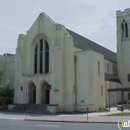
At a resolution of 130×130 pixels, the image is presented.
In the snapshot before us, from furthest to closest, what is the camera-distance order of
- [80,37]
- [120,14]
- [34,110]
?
[120,14]
[80,37]
[34,110]

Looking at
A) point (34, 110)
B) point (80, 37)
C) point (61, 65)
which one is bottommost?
point (34, 110)

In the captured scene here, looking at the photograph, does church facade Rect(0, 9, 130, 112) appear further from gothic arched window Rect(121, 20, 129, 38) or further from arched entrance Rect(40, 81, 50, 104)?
gothic arched window Rect(121, 20, 129, 38)

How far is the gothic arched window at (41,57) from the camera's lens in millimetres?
40875

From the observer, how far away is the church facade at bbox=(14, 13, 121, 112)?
37.2 meters

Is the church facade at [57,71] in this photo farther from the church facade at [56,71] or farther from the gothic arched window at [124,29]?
the gothic arched window at [124,29]

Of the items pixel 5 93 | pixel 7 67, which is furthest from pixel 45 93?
pixel 7 67

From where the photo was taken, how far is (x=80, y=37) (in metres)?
48.8

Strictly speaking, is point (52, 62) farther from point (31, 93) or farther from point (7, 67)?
point (7, 67)

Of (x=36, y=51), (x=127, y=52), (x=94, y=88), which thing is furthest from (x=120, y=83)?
(x=36, y=51)

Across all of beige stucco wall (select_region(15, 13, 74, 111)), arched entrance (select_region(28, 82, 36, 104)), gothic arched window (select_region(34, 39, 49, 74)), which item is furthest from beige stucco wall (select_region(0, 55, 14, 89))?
gothic arched window (select_region(34, 39, 49, 74))

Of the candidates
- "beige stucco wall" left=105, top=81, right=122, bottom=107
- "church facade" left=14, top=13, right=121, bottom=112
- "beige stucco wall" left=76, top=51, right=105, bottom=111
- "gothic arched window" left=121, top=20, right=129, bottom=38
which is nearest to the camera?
"beige stucco wall" left=76, top=51, right=105, bottom=111

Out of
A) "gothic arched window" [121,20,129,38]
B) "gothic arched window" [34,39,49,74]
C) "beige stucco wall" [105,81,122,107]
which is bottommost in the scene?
"beige stucco wall" [105,81,122,107]

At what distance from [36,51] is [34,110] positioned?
10972 mm

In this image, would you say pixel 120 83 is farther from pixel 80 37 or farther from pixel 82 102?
pixel 82 102
